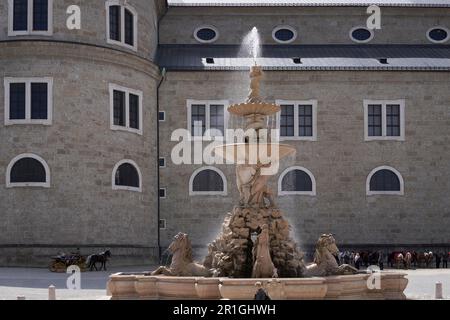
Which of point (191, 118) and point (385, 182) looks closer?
point (191, 118)

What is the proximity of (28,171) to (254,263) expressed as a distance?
17.7 meters

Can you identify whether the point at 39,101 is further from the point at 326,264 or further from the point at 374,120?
the point at 326,264

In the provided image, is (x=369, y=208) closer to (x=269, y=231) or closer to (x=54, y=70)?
(x=54, y=70)

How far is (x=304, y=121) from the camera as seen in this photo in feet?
124

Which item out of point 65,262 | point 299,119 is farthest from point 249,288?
point 299,119

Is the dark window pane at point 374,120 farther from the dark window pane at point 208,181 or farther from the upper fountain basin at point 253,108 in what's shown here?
the upper fountain basin at point 253,108

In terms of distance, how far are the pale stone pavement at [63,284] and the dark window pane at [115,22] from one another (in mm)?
10948

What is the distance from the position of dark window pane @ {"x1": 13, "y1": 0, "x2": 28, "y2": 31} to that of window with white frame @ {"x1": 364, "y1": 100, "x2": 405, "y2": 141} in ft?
56.6

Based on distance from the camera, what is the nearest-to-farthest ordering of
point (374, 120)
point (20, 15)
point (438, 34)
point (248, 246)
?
point (248, 246) → point (20, 15) → point (374, 120) → point (438, 34)

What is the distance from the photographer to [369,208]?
37.4 metres

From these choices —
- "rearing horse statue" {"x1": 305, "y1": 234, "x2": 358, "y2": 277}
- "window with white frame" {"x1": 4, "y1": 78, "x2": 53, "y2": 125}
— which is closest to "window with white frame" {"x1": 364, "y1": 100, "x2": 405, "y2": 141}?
"window with white frame" {"x1": 4, "y1": 78, "x2": 53, "y2": 125}

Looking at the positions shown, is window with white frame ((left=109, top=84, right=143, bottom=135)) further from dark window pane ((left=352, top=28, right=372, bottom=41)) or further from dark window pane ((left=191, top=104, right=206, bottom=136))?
dark window pane ((left=352, top=28, right=372, bottom=41))

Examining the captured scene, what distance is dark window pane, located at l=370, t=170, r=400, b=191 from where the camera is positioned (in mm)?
37594
